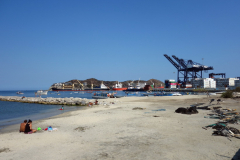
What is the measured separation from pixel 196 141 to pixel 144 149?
2.53 meters

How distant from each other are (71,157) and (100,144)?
169cm

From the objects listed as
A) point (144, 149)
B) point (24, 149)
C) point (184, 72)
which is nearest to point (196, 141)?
point (144, 149)

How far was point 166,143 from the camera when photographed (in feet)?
24.8

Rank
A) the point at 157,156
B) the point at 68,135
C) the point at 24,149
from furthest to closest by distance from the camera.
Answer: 1. the point at 68,135
2. the point at 24,149
3. the point at 157,156

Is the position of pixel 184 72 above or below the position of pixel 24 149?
above

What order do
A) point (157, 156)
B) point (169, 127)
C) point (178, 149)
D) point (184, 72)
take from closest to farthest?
point (157, 156) < point (178, 149) < point (169, 127) < point (184, 72)

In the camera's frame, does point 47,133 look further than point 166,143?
Yes

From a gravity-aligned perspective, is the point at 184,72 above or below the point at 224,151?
above

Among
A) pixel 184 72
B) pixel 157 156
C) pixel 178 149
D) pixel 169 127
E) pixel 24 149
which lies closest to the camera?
pixel 157 156

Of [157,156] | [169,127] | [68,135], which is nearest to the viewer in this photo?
[157,156]

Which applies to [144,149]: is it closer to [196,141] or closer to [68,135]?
[196,141]

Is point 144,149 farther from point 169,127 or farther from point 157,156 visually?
point 169,127

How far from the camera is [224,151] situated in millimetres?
6363

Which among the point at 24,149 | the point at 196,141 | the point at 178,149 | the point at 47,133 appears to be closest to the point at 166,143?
the point at 178,149
